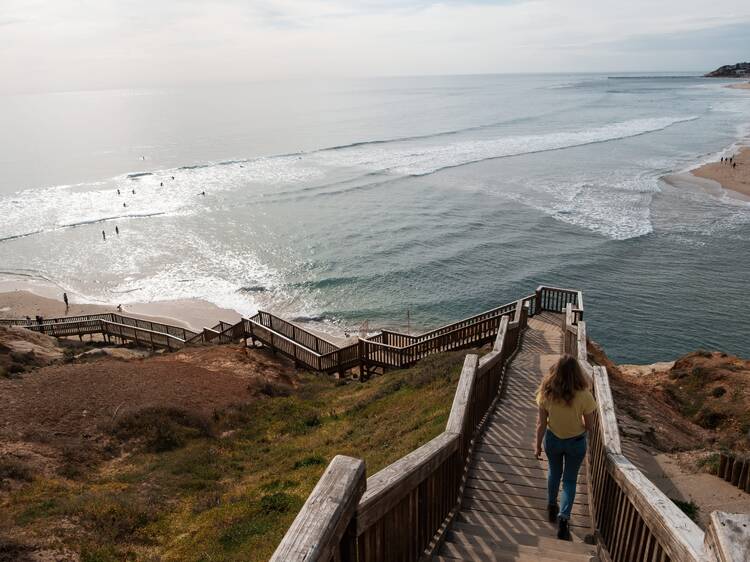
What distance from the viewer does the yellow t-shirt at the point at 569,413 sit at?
206 inches

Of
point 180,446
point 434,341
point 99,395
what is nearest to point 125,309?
point 99,395

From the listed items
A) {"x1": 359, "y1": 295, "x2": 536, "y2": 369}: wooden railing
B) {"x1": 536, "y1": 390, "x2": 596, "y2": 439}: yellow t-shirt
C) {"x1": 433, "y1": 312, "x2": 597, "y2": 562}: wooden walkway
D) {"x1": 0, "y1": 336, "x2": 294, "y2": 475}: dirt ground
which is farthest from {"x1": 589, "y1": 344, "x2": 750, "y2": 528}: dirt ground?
{"x1": 0, "y1": 336, "x2": 294, "y2": 475}: dirt ground

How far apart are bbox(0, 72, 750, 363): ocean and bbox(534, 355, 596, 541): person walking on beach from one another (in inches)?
858

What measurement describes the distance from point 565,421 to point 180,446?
32.5ft

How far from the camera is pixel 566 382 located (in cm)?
526

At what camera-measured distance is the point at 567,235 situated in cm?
4103

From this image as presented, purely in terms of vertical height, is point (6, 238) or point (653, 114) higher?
point (653, 114)

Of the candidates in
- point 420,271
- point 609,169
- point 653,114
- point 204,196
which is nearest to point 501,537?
point 420,271

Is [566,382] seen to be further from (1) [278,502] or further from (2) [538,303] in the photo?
(2) [538,303]

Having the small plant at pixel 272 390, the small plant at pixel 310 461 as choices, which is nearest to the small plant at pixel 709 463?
the small plant at pixel 310 461

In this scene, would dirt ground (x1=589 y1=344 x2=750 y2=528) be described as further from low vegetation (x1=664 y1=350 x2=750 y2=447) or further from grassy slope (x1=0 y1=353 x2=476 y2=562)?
grassy slope (x1=0 y1=353 x2=476 y2=562)

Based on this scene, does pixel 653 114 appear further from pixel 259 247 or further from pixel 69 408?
pixel 69 408

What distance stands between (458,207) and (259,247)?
1898 cm

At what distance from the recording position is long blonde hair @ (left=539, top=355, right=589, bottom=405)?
5246 mm
